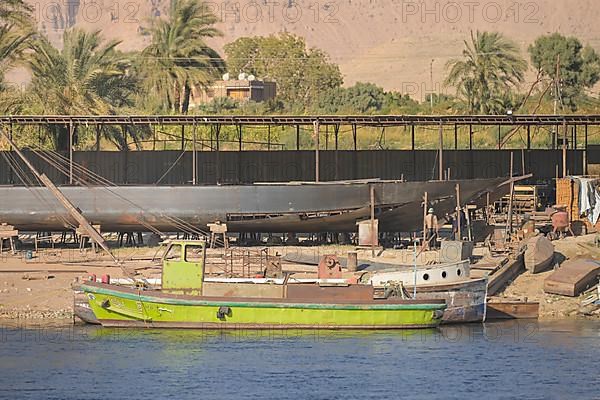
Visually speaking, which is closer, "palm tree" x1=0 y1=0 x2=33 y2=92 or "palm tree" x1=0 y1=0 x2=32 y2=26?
"palm tree" x1=0 y1=0 x2=32 y2=26

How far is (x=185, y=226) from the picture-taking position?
5312cm

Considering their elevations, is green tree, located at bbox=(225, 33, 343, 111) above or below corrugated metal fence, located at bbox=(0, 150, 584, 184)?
above

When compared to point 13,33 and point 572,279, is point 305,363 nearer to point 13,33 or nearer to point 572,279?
point 572,279

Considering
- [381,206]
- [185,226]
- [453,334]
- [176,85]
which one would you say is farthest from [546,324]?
[176,85]

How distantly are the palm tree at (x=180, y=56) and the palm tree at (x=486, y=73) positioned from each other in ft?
48.4

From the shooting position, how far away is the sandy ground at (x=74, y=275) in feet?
136

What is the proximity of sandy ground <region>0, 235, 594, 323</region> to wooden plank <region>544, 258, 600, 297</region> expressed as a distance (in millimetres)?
251

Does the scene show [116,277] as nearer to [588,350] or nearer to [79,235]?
[79,235]

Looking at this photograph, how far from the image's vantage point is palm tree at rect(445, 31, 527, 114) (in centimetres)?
8481

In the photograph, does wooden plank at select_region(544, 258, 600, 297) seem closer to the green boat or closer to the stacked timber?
the stacked timber

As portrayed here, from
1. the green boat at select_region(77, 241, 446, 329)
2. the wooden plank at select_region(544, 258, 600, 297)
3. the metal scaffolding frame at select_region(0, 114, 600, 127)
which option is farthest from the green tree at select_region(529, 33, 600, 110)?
the green boat at select_region(77, 241, 446, 329)

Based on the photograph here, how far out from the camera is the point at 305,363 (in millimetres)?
35656

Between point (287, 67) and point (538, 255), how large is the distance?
94057 millimetres

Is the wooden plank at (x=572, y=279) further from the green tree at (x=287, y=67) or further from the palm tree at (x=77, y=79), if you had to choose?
the green tree at (x=287, y=67)
